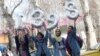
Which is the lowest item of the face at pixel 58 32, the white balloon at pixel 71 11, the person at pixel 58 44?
the person at pixel 58 44

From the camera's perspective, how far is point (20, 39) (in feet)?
16.3

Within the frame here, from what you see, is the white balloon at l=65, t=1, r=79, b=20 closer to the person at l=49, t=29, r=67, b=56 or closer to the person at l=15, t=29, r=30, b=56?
the person at l=49, t=29, r=67, b=56

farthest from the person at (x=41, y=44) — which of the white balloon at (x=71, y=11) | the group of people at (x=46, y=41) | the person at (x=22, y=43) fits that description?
the white balloon at (x=71, y=11)

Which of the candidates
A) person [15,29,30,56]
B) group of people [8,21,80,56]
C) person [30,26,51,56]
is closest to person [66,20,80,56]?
group of people [8,21,80,56]

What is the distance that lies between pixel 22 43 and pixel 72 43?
2.13ft

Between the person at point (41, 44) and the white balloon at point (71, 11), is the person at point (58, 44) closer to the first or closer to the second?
the person at point (41, 44)

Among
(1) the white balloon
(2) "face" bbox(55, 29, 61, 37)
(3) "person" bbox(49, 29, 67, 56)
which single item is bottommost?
(3) "person" bbox(49, 29, 67, 56)

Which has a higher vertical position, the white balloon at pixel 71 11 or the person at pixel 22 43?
the white balloon at pixel 71 11

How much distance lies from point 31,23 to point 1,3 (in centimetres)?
47

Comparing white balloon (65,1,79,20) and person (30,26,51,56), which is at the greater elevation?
white balloon (65,1,79,20)

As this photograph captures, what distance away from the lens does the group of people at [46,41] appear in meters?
4.90

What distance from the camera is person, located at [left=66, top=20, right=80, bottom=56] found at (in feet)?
16.0

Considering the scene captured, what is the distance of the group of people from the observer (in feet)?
16.1

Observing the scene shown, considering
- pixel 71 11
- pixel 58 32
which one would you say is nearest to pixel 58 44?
pixel 58 32
